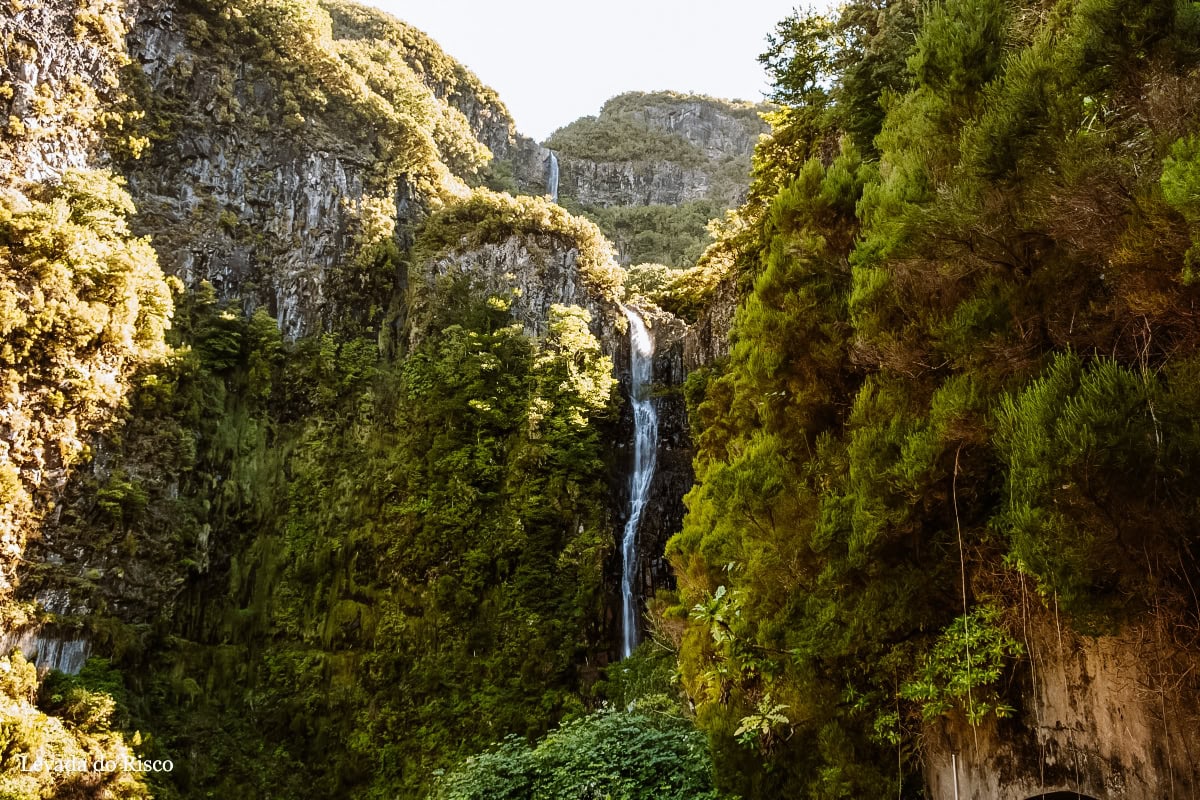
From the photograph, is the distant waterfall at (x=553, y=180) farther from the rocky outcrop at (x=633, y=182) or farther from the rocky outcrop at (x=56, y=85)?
the rocky outcrop at (x=56, y=85)

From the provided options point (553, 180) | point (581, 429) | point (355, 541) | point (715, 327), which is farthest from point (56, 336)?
point (553, 180)

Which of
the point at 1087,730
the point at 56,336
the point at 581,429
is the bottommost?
the point at 1087,730

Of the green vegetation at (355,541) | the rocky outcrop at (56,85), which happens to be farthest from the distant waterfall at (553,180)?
the rocky outcrop at (56,85)

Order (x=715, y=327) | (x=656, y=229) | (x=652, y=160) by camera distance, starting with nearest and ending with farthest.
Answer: (x=715, y=327) → (x=656, y=229) → (x=652, y=160)

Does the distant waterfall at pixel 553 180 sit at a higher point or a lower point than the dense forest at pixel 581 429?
higher

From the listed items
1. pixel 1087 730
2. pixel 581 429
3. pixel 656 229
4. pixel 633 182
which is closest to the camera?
pixel 1087 730

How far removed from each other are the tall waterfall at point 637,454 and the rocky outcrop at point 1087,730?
9725mm

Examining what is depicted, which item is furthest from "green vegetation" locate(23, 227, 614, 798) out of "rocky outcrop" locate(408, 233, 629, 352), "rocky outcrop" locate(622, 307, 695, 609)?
"rocky outcrop" locate(622, 307, 695, 609)

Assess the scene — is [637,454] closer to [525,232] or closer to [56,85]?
[525,232]

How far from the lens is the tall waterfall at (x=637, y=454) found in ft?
46.6

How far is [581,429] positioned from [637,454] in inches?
73.7

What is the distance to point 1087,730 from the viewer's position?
4020 mm

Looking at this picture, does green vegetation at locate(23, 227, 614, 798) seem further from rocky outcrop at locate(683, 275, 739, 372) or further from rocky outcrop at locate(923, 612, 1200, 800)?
rocky outcrop at locate(923, 612, 1200, 800)

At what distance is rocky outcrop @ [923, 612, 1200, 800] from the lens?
360 cm
